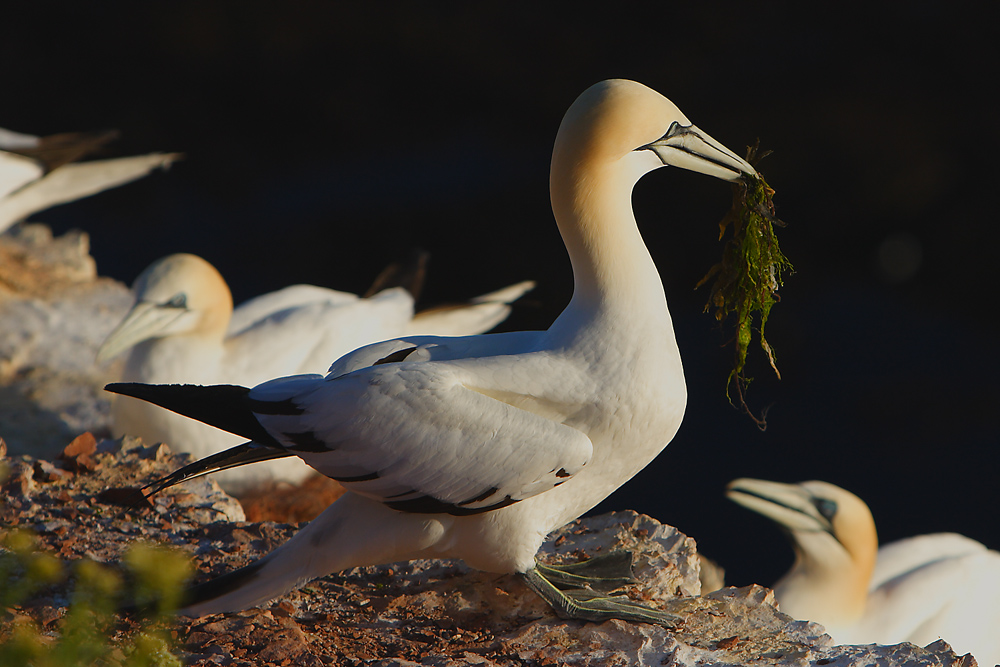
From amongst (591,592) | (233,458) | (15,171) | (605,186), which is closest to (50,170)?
(15,171)

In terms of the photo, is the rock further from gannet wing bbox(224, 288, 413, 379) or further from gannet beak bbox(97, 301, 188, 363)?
gannet wing bbox(224, 288, 413, 379)

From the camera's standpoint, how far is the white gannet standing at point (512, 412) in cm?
252

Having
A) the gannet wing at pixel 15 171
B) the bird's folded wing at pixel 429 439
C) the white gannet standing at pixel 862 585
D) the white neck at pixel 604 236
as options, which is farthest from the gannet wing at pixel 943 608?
the gannet wing at pixel 15 171

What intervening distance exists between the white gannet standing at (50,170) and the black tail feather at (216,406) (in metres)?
4.33

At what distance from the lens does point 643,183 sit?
9.09 m

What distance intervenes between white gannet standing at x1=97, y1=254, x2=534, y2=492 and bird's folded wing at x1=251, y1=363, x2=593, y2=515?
8.08 ft

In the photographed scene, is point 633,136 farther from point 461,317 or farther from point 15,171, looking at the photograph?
point 15,171

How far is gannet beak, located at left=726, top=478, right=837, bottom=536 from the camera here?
531 cm

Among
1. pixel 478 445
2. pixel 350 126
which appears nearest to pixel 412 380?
pixel 478 445

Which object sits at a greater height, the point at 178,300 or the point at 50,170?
the point at 50,170

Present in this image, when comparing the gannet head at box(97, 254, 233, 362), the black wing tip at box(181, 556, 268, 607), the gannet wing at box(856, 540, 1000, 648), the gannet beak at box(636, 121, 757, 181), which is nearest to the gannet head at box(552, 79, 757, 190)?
the gannet beak at box(636, 121, 757, 181)

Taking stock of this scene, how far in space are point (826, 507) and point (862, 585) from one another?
45cm

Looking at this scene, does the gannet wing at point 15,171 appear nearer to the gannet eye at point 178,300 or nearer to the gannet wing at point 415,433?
the gannet eye at point 178,300

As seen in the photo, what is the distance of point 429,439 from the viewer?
2521 mm
